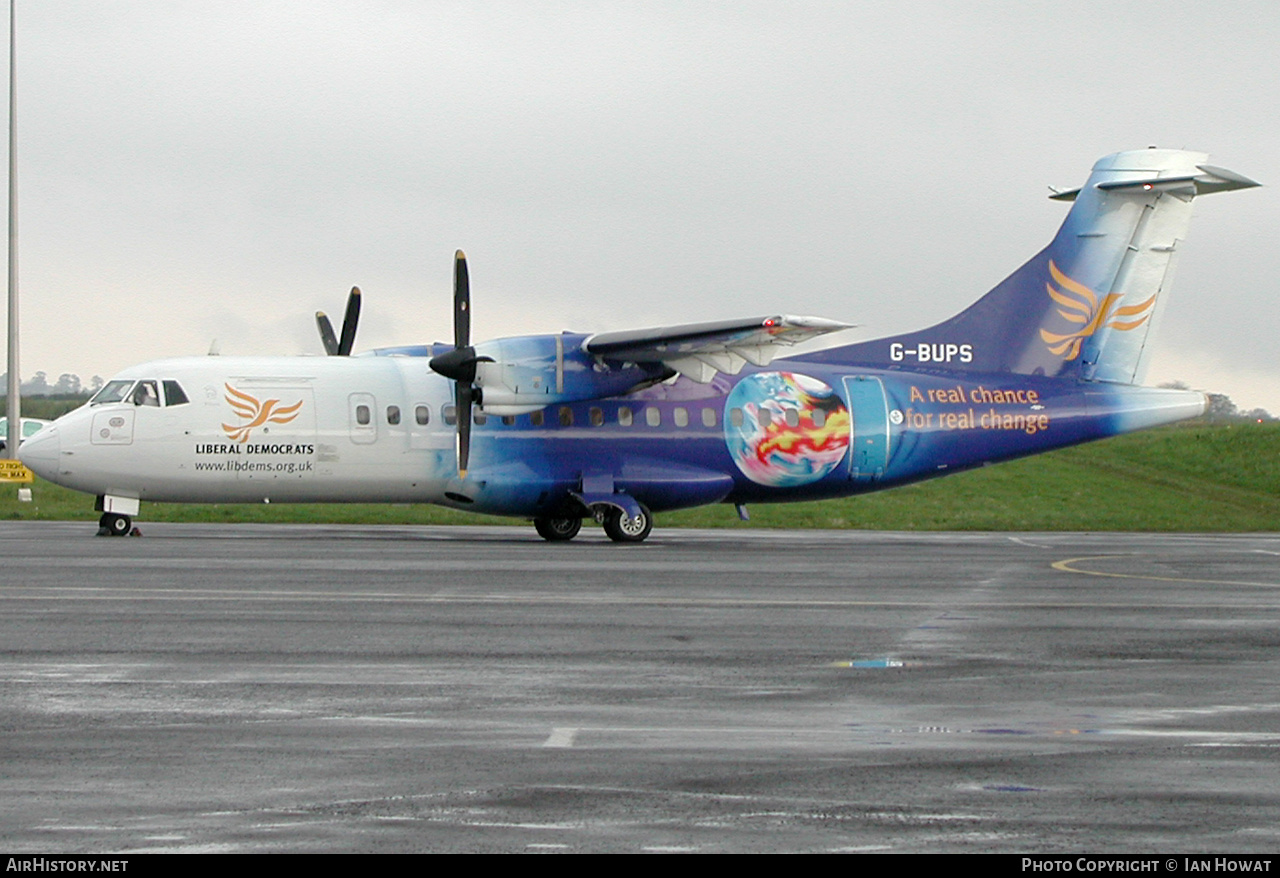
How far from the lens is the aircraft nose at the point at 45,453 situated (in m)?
29.9

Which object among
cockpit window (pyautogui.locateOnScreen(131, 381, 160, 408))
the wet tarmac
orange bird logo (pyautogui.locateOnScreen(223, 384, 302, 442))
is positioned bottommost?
the wet tarmac

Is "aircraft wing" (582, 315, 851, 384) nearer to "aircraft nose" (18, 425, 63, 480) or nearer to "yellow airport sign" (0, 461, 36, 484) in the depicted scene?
"aircraft nose" (18, 425, 63, 480)

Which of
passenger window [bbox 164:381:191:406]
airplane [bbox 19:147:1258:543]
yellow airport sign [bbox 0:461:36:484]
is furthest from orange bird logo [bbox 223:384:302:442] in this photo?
yellow airport sign [bbox 0:461:36:484]

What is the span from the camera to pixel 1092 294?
116 ft

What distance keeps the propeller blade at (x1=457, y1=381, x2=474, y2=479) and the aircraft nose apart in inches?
294

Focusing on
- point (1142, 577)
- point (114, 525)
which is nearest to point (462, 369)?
point (114, 525)

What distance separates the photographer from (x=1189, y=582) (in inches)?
866

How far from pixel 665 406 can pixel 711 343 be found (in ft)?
7.26

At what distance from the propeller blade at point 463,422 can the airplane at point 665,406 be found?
0.15 ft

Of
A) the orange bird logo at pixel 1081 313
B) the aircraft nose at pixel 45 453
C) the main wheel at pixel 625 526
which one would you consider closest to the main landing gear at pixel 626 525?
the main wheel at pixel 625 526

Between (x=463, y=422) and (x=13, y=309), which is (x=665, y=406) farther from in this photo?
(x=13, y=309)

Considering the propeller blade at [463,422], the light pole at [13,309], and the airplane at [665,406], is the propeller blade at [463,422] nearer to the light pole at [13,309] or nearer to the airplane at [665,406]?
the airplane at [665,406]

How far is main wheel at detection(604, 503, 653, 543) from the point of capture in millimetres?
31625

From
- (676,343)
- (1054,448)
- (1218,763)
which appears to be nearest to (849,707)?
(1218,763)
